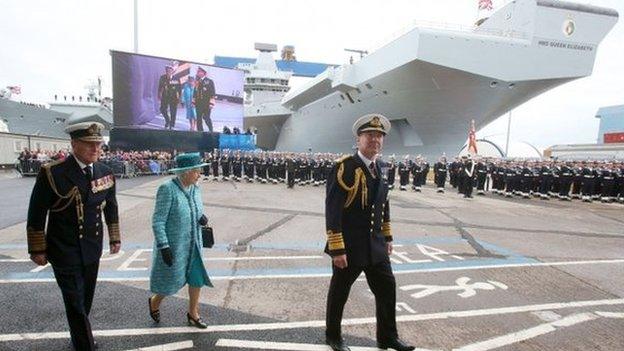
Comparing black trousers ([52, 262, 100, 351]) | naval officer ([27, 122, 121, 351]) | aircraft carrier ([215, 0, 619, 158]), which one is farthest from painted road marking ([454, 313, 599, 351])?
aircraft carrier ([215, 0, 619, 158])

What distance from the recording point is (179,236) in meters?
3.21

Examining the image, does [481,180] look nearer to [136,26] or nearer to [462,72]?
[462,72]

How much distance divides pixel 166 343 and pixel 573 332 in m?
3.59

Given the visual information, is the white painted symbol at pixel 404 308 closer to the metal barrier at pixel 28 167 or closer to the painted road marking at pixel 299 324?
the painted road marking at pixel 299 324

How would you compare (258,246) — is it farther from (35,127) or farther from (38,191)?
(35,127)

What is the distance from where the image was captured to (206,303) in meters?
3.97

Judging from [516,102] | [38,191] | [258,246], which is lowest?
[258,246]

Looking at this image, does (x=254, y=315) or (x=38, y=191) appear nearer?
(x=38, y=191)

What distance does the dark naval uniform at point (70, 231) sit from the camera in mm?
2684

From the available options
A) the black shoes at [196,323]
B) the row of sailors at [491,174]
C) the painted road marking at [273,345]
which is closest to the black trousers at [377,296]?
the painted road marking at [273,345]

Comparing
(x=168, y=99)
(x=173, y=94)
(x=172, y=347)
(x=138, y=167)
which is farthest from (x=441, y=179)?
(x=173, y=94)

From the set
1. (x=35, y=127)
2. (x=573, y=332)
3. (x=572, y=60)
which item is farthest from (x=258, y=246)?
(x=35, y=127)

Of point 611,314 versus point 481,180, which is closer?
point 611,314

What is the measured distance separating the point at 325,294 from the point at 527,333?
1.99 meters
